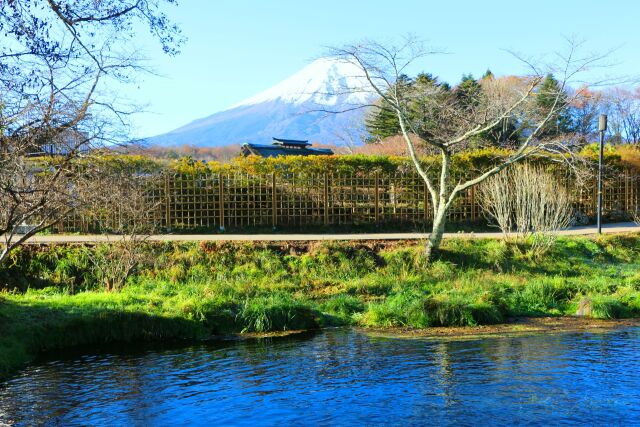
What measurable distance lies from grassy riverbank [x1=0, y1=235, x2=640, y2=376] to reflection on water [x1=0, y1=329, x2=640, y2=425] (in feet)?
2.97

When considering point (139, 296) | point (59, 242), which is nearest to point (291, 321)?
point (139, 296)

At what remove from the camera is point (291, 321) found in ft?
37.5

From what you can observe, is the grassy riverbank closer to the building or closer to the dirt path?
the dirt path

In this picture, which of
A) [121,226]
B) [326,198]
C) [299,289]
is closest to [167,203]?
[326,198]

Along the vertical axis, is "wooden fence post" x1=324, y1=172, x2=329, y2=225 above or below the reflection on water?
above

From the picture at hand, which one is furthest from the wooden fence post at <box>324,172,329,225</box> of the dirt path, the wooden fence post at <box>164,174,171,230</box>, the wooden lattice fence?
the wooden fence post at <box>164,174,171,230</box>

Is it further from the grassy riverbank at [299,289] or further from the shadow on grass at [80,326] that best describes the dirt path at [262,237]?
the shadow on grass at [80,326]

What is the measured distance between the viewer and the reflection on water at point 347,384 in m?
7.00

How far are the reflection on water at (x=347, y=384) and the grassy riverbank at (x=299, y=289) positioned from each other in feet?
2.97

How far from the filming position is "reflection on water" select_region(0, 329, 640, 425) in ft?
23.0

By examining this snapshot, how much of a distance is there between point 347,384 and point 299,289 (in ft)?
18.4

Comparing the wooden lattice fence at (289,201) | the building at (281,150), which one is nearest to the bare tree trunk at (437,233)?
the wooden lattice fence at (289,201)

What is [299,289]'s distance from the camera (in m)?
13.6

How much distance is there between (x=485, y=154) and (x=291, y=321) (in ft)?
36.9
